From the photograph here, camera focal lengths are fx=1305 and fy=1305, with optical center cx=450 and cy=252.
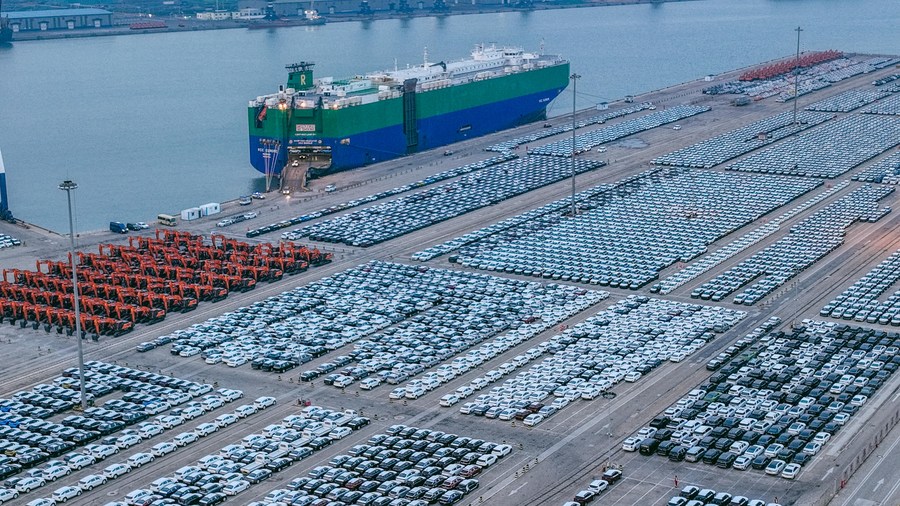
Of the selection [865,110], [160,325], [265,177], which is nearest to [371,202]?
[265,177]

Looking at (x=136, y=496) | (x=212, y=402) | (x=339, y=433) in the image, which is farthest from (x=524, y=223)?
(x=136, y=496)

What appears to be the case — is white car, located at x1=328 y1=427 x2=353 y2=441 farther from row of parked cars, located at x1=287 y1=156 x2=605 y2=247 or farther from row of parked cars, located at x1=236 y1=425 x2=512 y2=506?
row of parked cars, located at x1=287 y1=156 x2=605 y2=247

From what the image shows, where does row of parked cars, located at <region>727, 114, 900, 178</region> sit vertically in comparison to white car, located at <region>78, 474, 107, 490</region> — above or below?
above

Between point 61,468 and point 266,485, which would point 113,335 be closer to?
point 61,468

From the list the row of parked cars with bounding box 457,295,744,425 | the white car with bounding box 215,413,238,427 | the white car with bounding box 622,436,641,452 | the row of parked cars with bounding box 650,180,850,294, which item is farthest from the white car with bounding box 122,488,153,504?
the row of parked cars with bounding box 650,180,850,294

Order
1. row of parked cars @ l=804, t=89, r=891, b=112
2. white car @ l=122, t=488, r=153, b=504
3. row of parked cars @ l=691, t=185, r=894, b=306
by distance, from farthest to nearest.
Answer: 1. row of parked cars @ l=804, t=89, r=891, b=112
2. row of parked cars @ l=691, t=185, r=894, b=306
3. white car @ l=122, t=488, r=153, b=504

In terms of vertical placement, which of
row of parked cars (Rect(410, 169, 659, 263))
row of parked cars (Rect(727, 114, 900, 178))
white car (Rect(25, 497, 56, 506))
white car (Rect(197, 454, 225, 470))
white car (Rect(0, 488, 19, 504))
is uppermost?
row of parked cars (Rect(727, 114, 900, 178))

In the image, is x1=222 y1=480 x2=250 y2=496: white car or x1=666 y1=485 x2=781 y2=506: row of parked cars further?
x1=222 y1=480 x2=250 y2=496: white car
